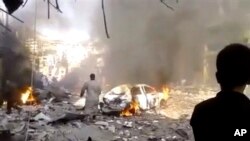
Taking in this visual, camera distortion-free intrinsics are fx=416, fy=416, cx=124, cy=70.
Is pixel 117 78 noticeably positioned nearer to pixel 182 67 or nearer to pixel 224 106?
pixel 182 67

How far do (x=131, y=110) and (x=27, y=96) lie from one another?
1.56 meters

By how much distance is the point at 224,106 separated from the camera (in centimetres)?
155

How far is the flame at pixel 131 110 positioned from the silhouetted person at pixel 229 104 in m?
4.65

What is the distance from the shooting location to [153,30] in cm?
661

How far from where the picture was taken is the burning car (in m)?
6.29

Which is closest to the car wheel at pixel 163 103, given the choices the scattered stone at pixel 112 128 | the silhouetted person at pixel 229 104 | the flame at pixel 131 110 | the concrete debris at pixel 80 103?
the flame at pixel 131 110

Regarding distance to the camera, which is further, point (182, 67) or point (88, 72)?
point (182, 67)

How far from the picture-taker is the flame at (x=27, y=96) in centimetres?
605

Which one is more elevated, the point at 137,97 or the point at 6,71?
the point at 6,71

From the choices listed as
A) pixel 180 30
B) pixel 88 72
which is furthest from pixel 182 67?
pixel 88 72

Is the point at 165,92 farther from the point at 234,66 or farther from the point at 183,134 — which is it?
the point at 234,66

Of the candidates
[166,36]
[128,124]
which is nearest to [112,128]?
[128,124]

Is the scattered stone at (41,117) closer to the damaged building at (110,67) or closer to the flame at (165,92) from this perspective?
the damaged building at (110,67)

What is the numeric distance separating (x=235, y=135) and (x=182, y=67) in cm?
518
